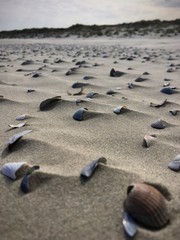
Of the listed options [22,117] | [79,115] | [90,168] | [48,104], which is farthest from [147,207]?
[48,104]

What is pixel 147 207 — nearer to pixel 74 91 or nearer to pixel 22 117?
pixel 22 117

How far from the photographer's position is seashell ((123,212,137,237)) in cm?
120

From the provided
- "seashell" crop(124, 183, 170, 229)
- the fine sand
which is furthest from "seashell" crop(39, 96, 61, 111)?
"seashell" crop(124, 183, 170, 229)

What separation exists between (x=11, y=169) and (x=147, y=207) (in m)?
0.71

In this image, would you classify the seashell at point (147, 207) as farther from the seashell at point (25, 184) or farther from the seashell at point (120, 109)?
the seashell at point (120, 109)

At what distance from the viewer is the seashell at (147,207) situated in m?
1.23

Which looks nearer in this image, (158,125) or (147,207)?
(147,207)

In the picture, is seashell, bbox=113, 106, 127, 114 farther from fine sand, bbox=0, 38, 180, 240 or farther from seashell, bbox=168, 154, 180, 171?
seashell, bbox=168, 154, 180, 171

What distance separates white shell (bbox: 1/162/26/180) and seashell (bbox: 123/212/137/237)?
0.59 m

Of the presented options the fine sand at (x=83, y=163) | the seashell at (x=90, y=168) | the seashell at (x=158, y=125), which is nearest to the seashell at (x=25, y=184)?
the fine sand at (x=83, y=163)

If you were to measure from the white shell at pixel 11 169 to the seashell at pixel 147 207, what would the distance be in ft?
1.91

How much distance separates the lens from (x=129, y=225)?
1.23 metres

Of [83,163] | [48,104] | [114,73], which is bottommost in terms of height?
[114,73]

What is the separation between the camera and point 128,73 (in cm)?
480
